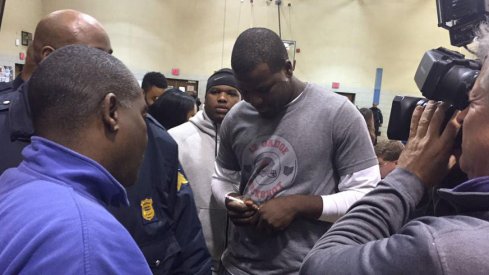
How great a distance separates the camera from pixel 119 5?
9734 millimetres

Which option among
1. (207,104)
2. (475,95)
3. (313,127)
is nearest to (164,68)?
(207,104)

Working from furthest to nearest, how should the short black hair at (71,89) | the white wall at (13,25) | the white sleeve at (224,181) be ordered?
the white wall at (13,25) < the white sleeve at (224,181) < the short black hair at (71,89)

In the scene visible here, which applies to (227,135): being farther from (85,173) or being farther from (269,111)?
(85,173)

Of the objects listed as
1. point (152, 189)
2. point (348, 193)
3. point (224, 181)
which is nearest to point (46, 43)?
point (152, 189)

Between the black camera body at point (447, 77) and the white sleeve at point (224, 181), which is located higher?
the black camera body at point (447, 77)

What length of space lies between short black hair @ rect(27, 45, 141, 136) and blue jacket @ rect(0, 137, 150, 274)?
6cm

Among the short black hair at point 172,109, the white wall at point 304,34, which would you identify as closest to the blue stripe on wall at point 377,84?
the white wall at point 304,34

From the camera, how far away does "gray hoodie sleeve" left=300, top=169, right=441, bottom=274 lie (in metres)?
0.65

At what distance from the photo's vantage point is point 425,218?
2.32 feet

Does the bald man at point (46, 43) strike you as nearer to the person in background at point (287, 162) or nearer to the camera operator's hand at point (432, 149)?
the person in background at point (287, 162)

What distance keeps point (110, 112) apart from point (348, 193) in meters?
0.88

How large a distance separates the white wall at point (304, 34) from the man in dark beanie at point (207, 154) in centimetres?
845

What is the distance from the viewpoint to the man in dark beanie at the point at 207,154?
189cm

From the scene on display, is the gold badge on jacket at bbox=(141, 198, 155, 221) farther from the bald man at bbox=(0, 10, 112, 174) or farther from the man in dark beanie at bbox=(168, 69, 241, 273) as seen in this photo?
the man in dark beanie at bbox=(168, 69, 241, 273)
